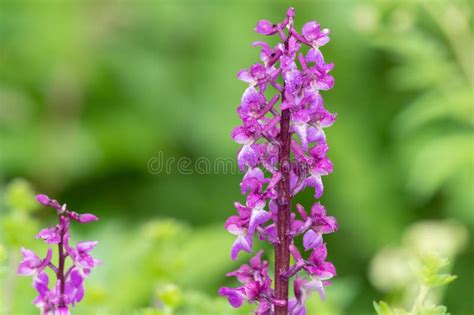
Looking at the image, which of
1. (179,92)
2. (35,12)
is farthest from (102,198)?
(35,12)

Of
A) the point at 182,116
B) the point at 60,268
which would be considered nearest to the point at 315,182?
the point at 60,268

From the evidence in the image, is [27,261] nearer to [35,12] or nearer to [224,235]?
[224,235]

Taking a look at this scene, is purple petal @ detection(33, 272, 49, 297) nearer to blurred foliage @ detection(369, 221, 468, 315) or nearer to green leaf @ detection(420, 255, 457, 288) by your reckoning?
green leaf @ detection(420, 255, 457, 288)

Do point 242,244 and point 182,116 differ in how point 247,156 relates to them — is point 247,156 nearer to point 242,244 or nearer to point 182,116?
point 242,244

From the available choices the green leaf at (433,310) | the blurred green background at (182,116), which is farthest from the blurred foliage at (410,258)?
the green leaf at (433,310)

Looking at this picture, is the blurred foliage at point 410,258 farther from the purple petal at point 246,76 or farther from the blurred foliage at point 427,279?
the purple petal at point 246,76
